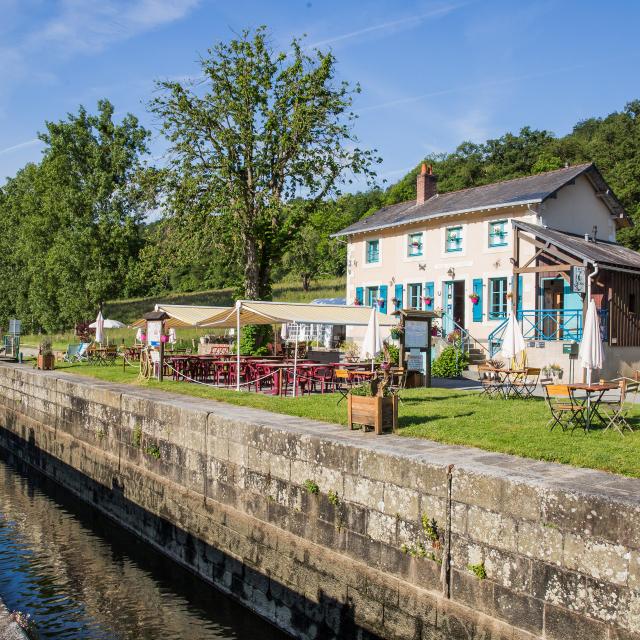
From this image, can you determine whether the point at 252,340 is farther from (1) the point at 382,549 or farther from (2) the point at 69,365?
(1) the point at 382,549

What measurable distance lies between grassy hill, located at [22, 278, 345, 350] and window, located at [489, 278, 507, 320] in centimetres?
1869

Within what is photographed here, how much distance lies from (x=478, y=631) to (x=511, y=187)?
72.0ft

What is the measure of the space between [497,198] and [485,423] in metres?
16.6

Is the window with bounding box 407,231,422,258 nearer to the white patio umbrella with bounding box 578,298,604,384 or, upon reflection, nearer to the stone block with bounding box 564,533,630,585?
the white patio umbrella with bounding box 578,298,604,384

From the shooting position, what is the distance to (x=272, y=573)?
869 cm

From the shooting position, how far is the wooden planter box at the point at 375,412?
9.16 meters

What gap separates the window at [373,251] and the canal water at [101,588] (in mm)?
18314

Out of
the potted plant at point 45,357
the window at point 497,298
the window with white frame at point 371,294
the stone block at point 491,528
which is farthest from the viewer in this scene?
the window with white frame at point 371,294

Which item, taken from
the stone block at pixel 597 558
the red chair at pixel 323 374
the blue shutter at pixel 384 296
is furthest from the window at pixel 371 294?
the stone block at pixel 597 558

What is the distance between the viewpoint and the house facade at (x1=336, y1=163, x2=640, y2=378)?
21516mm

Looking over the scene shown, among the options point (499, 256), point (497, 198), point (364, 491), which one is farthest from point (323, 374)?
point (497, 198)

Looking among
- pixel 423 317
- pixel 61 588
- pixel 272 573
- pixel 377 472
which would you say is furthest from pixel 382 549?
pixel 423 317

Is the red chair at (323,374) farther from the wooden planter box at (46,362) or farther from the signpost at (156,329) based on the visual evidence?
the wooden planter box at (46,362)

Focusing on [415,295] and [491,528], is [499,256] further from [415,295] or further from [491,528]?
[491,528]
